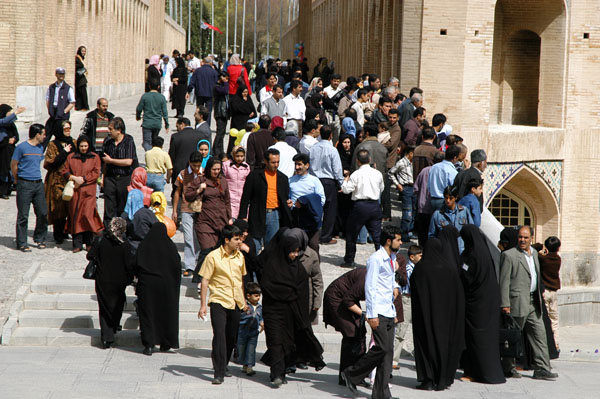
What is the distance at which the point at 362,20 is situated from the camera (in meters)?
33.3

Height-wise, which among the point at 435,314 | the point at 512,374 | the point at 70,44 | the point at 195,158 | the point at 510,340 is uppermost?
the point at 70,44

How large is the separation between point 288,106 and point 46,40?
11.7m

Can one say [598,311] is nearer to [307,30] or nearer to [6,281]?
[6,281]

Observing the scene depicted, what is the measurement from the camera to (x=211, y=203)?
10695 mm

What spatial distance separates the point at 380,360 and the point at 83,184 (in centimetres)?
555

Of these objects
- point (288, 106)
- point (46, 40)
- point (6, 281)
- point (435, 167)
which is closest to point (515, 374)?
point (435, 167)

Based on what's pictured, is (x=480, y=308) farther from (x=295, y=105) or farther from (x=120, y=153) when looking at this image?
(x=295, y=105)

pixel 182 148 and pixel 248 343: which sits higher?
pixel 182 148

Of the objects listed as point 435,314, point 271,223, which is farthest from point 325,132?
point 435,314

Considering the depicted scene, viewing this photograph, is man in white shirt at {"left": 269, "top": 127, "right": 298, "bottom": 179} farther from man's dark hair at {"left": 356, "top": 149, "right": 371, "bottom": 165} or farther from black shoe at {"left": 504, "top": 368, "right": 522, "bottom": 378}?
black shoe at {"left": 504, "top": 368, "right": 522, "bottom": 378}

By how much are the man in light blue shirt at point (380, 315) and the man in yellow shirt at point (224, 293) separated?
1.18 metres

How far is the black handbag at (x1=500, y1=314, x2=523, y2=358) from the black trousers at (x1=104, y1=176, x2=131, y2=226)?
5.39 metres

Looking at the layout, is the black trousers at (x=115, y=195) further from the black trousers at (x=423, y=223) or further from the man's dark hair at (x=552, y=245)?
the man's dark hair at (x=552, y=245)

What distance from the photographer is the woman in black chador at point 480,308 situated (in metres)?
9.03
